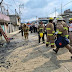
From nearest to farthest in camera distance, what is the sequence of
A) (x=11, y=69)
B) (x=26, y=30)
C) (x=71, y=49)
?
(x=11, y=69) → (x=71, y=49) → (x=26, y=30)

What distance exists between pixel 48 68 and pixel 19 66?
1.08 m

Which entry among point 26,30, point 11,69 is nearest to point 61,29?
point 11,69

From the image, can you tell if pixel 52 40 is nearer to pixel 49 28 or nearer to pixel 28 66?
pixel 49 28

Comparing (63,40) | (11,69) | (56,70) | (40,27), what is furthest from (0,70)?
(40,27)

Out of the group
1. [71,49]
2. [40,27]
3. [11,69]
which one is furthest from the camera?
[40,27]

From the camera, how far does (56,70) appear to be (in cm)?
333

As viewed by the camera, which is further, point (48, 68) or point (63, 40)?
point (63, 40)

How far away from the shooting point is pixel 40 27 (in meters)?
7.50

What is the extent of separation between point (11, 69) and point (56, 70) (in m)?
1.56

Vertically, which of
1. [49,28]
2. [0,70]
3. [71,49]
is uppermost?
[49,28]

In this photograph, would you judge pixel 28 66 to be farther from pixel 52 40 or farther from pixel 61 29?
pixel 52 40

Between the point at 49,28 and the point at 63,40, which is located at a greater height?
the point at 49,28

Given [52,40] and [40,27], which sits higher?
[40,27]

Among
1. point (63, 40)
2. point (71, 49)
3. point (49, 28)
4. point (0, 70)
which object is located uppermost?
point (49, 28)
